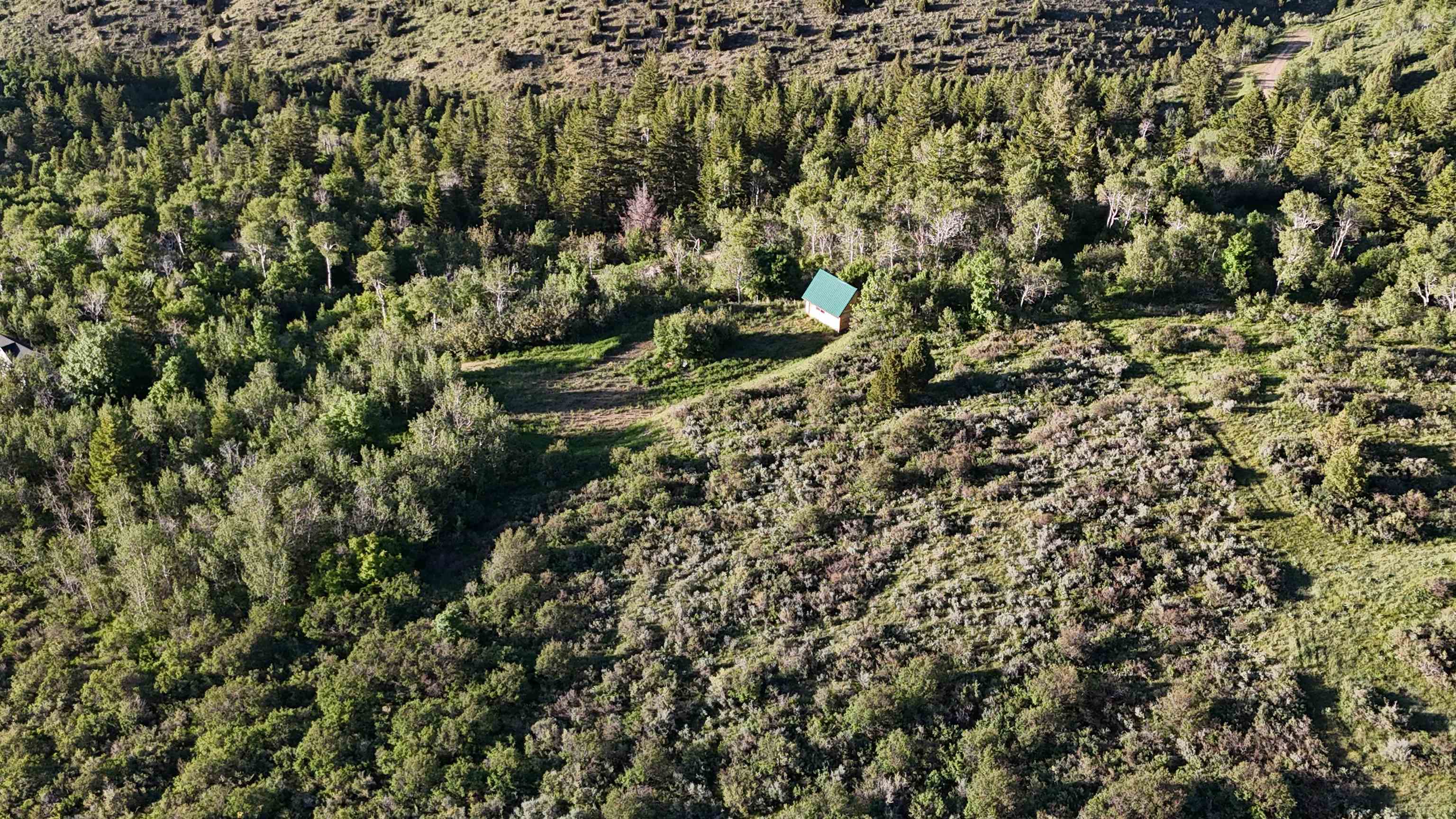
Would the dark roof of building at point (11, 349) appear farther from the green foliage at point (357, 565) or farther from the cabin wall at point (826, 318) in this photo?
the cabin wall at point (826, 318)

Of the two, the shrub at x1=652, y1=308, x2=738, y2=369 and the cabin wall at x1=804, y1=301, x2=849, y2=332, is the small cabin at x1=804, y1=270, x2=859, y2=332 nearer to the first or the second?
the cabin wall at x1=804, y1=301, x2=849, y2=332

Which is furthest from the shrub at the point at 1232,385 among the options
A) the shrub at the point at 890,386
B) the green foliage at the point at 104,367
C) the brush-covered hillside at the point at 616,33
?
the brush-covered hillside at the point at 616,33

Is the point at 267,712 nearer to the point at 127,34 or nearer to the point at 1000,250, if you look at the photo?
the point at 1000,250

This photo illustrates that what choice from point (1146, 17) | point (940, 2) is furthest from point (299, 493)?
point (1146, 17)

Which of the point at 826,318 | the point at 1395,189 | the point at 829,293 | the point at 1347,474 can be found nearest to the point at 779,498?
the point at 826,318

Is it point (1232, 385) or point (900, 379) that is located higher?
point (900, 379)

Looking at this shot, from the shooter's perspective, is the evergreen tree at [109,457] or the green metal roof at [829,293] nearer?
the evergreen tree at [109,457]

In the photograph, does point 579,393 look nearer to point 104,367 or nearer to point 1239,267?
point 104,367
